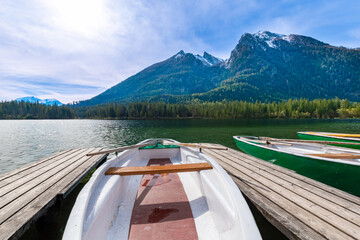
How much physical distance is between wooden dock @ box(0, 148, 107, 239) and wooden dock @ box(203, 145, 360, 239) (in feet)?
14.3

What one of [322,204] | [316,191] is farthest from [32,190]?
[316,191]

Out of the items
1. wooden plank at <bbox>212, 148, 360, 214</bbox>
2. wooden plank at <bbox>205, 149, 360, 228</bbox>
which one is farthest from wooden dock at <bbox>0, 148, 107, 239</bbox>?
wooden plank at <bbox>212, 148, 360, 214</bbox>

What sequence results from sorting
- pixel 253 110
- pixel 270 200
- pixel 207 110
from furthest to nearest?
pixel 207 110, pixel 253 110, pixel 270 200

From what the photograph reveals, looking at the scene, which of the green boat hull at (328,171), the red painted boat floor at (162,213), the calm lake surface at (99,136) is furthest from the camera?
the calm lake surface at (99,136)

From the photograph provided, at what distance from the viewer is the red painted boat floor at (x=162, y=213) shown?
9.59ft

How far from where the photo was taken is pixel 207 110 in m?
115

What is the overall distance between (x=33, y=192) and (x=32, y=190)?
143 millimetres

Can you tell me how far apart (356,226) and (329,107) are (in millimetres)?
133953

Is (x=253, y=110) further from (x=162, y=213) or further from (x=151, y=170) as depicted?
(x=162, y=213)

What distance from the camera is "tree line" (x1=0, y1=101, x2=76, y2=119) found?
145000 mm

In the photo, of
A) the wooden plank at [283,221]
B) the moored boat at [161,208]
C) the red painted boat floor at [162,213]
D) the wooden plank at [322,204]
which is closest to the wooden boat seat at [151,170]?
the moored boat at [161,208]

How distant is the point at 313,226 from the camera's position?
8.30ft

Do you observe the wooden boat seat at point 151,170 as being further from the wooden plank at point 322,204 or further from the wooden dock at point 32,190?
the wooden plank at point 322,204

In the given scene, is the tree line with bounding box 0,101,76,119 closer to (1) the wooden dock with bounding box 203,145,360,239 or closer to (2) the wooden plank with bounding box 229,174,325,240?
(1) the wooden dock with bounding box 203,145,360,239
